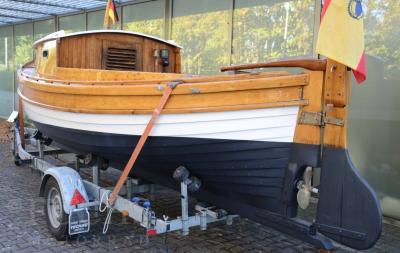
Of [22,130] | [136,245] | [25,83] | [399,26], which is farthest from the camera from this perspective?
[22,130]

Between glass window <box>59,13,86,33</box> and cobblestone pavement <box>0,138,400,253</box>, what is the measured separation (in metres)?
7.26

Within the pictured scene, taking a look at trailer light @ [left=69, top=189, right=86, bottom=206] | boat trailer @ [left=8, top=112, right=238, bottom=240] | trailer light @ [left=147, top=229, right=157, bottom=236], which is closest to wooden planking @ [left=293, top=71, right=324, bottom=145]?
boat trailer @ [left=8, top=112, right=238, bottom=240]

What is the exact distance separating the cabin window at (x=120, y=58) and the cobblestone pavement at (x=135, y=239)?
6.49 feet

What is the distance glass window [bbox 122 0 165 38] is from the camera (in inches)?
361

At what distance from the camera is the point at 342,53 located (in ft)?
9.21

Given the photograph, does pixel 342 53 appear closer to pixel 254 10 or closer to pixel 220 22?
pixel 254 10

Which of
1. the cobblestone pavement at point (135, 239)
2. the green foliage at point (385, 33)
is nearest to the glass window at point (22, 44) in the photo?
the cobblestone pavement at point (135, 239)

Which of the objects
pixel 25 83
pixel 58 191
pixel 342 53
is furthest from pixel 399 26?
pixel 25 83

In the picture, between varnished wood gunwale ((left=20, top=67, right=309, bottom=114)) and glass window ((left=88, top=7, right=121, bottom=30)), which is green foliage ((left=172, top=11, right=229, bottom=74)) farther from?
varnished wood gunwale ((left=20, top=67, right=309, bottom=114))

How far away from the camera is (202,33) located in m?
8.22

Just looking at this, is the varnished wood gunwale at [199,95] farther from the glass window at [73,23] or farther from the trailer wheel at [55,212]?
the glass window at [73,23]

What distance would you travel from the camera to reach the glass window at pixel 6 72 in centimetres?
1494

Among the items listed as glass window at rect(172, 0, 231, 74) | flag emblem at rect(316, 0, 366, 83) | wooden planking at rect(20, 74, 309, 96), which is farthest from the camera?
glass window at rect(172, 0, 231, 74)

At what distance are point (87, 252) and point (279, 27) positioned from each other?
14.9ft
